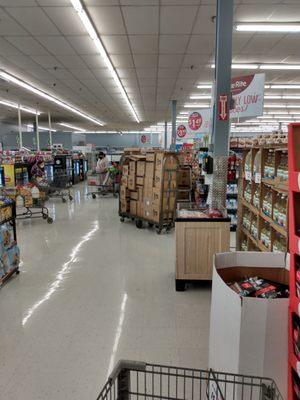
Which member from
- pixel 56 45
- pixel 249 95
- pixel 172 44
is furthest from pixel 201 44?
pixel 56 45

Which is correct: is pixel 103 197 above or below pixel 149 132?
below

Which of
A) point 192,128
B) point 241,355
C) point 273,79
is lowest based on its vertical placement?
point 241,355

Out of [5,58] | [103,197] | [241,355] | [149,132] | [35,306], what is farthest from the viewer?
[149,132]

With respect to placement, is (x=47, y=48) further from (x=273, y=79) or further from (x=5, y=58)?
(x=273, y=79)

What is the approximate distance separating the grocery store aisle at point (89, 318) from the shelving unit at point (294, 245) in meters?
1.38

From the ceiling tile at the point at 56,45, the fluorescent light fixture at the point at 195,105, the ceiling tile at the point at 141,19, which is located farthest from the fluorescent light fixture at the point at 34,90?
the fluorescent light fixture at the point at 195,105

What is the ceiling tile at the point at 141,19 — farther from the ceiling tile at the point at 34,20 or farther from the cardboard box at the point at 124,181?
the cardboard box at the point at 124,181

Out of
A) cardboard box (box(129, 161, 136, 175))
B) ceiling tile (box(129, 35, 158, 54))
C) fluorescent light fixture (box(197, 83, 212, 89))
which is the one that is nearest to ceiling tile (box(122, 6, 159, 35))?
ceiling tile (box(129, 35, 158, 54))

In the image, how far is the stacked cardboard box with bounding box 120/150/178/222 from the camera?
7.08m

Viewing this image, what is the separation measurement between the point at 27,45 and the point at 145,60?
3.02 m

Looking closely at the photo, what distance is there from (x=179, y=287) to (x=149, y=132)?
3254 centimetres

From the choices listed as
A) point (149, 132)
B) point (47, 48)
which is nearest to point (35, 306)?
point (47, 48)

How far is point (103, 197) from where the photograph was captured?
13.5 meters

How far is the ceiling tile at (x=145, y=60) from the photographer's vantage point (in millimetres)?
8584
